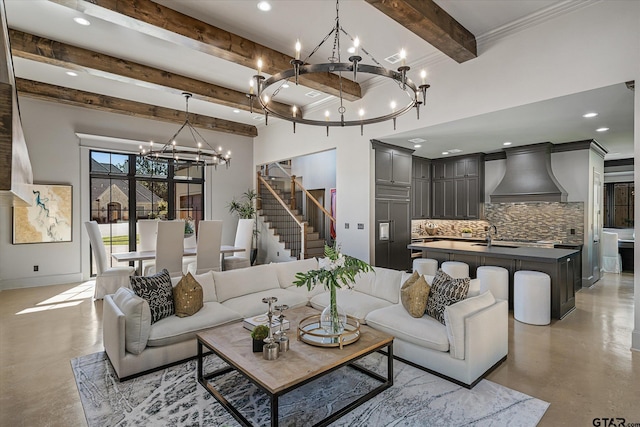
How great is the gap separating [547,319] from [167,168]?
27.2 ft

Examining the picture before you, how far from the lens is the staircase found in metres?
7.84

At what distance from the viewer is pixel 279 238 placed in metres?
8.49

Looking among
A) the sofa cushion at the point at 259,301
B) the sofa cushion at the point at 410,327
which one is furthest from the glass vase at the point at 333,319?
the sofa cushion at the point at 259,301

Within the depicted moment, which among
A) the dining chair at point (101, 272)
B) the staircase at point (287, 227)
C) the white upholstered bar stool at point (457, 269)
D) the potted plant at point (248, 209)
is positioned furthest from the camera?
the potted plant at point (248, 209)

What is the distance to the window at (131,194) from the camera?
24.3ft

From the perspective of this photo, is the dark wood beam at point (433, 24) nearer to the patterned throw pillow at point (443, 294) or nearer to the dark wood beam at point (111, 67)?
the patterned throw pillow at point (443, 294)

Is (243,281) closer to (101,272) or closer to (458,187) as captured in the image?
(101,272)

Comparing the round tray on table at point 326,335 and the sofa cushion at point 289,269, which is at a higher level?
the sofa cushion at point 289,269

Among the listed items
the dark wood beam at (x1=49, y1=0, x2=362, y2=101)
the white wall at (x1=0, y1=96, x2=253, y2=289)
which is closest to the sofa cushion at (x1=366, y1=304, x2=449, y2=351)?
the dark wood beam at (x1=49, y1=0, x2=362, y2=101)

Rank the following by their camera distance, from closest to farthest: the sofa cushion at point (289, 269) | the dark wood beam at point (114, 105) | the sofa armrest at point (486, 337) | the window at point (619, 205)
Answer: the sofa armrest at point (486, 337) → the sofa cushion at point (289, 269) → the dark wood beam at point (114, 105) → the window at point (619, 205)

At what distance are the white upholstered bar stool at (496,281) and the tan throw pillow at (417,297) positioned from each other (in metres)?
1.95

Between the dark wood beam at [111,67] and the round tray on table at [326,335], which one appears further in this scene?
the dark wood beam at [111,67]

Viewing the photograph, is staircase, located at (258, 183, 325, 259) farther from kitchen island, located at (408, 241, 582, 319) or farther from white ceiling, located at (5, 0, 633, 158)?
white ceiling, located at (5, 0, 633, 158)

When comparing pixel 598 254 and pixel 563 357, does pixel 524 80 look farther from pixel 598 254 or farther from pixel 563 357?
pixel 598 254
